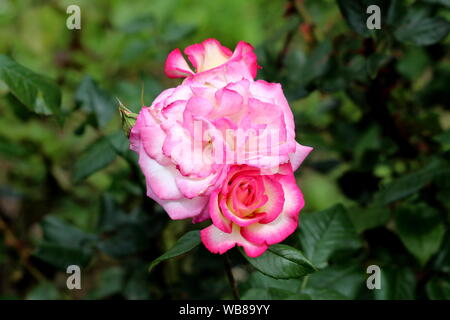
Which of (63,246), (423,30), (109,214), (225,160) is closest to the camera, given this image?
(225,160)

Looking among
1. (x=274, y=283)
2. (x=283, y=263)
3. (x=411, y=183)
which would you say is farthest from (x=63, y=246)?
(x=411, y=183)

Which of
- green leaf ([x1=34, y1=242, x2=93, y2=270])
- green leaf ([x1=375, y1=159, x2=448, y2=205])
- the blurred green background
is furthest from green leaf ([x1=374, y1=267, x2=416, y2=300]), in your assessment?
green leaf ([x1=34, y1=242, x2=93, y2=270])

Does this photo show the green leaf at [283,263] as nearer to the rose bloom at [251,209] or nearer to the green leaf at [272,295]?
the rose bloom at [251,209]

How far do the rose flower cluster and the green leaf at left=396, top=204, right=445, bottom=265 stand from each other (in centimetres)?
38

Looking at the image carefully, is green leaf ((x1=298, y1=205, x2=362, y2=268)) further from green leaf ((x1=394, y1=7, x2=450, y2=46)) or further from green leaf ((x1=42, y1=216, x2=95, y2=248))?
green leaf ((x1=42, y1=216, x2=95, y2=248))

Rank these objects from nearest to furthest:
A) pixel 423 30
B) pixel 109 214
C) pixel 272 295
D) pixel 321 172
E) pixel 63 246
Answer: pixel 272 295 < pixel 423 30 < pixel 63 246 < pixel 109 214 < pixel 321 172

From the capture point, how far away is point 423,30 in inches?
30.6

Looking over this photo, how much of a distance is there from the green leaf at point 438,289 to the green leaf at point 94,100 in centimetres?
61

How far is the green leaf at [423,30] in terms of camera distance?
0.77 m

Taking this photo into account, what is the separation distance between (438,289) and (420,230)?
96 mm

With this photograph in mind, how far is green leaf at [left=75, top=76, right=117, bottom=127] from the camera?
2.93 ft

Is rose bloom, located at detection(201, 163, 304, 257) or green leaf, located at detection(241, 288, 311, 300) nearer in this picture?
rose bloom, located at detection(201, 163, 304, 257)
